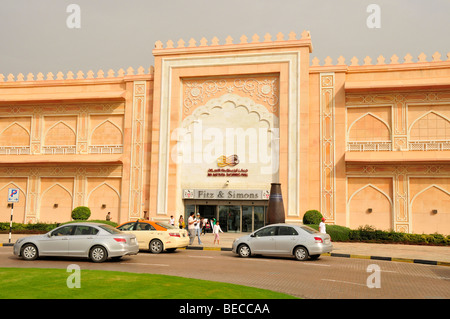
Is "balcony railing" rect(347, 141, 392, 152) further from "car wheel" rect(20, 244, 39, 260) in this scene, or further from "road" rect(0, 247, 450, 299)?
"car wheel" rect(20, 244, 39, 260)

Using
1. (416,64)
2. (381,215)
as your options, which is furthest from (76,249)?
(416,64)

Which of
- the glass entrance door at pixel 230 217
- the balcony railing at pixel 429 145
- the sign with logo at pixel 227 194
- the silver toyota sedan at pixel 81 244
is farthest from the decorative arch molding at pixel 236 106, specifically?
the silver toyota sedan at pixel 81 244

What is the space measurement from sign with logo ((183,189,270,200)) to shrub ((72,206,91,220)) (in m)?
7.16

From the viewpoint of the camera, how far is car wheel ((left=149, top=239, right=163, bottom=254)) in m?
19.3

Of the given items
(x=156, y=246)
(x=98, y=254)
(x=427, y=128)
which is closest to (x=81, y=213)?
(x=156, y=246)

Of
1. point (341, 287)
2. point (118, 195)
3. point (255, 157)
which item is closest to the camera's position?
point (341, 287)

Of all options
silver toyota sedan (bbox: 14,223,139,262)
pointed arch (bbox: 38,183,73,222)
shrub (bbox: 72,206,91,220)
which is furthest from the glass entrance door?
silver toyota sedan (bbox: 14,223,139,262)

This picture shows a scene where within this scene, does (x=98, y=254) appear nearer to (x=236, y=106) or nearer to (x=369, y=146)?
(x=236, y=106)

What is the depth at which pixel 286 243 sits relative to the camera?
1722 cm

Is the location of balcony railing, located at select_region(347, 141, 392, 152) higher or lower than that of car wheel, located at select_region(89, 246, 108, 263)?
higher

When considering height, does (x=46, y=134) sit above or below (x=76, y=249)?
above
